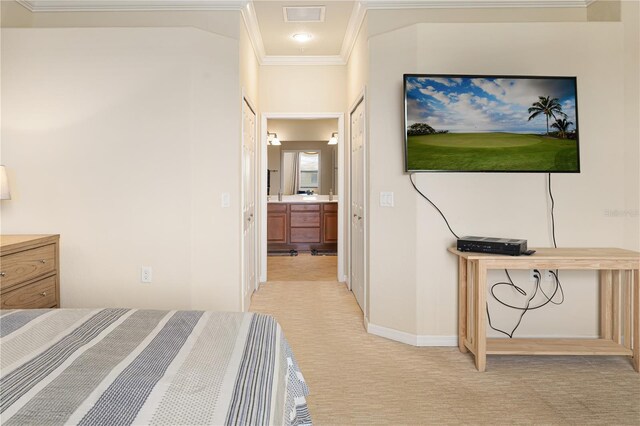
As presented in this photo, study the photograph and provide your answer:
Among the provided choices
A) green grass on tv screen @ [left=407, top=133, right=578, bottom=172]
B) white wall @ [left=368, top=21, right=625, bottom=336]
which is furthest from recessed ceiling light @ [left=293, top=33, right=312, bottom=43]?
green grass on tv screen @ [left=407, top=133, right=578, bottom=172]

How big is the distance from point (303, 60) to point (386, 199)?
2.55 meters

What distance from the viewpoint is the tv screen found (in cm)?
297

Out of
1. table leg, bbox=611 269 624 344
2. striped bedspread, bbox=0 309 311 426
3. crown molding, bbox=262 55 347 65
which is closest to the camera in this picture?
striped bedspread, bbox=0 309 311 426

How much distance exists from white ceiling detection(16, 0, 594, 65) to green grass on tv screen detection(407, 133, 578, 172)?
118cm

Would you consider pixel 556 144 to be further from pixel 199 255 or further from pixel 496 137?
pixel 199 255

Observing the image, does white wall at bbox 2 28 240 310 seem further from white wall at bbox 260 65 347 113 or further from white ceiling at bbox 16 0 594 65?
white wall at bbox 260 65 347 113

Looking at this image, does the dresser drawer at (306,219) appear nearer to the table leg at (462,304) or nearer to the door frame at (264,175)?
the door frame at (264,175)

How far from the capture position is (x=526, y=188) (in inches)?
121

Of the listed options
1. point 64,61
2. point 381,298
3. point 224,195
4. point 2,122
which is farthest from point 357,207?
point 2,122

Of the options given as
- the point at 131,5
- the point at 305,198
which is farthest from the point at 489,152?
the point at 305,198

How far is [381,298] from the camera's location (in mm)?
3279

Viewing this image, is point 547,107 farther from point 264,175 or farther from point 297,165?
point 297,165

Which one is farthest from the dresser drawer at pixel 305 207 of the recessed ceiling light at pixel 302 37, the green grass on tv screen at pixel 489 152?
the green grass on tv screen at pixel 489 152

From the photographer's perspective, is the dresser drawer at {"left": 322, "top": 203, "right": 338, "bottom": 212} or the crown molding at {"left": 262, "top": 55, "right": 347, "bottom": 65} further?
the dresser drawer at {"left": 322, "top": 203, "right": 338, "bottom": 212}
